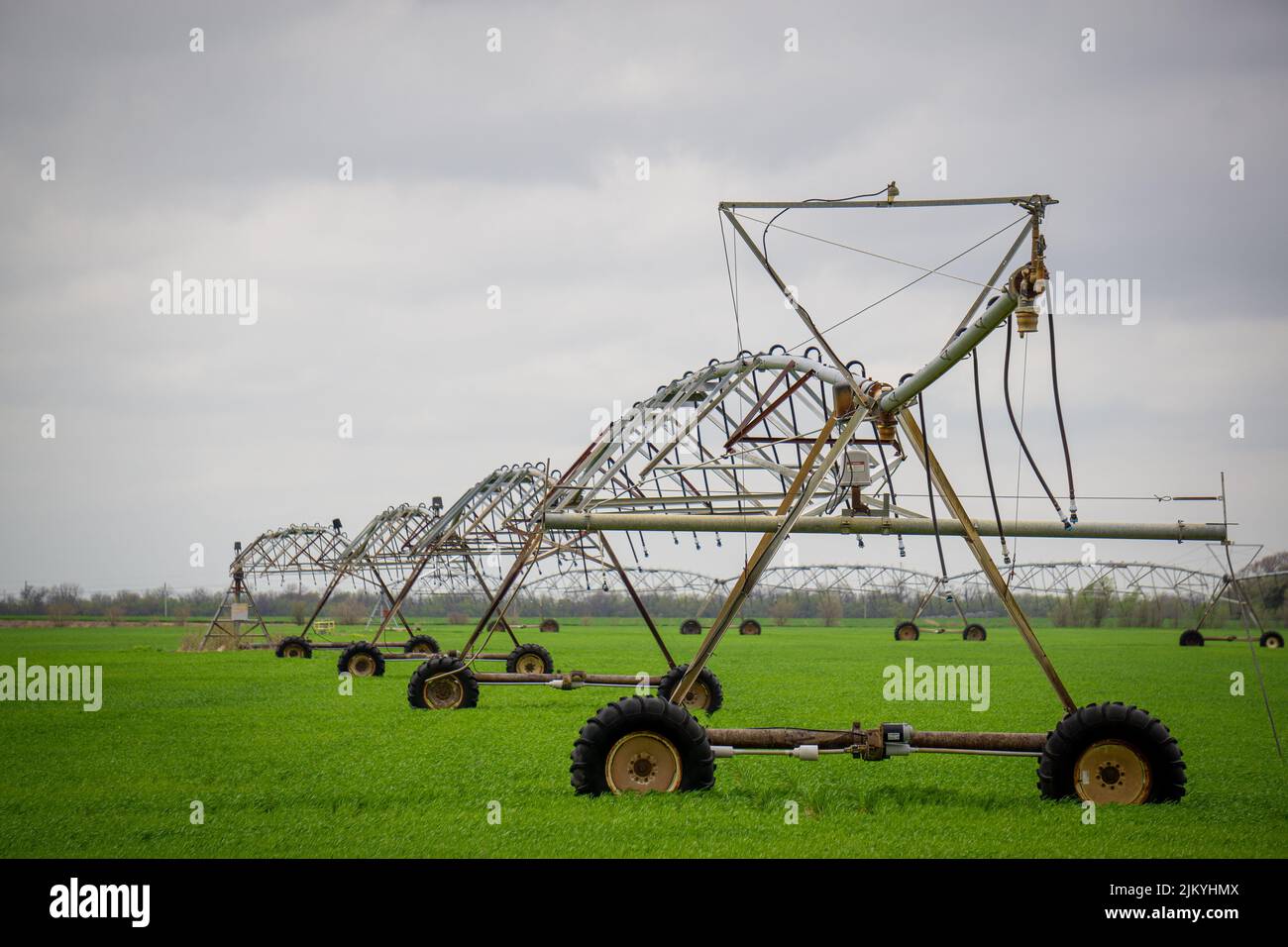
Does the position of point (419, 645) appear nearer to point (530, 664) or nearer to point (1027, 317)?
point (530, 664)

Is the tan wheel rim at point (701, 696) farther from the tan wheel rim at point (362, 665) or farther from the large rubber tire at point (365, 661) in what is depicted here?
the tan wheel rim at point (362, 665)

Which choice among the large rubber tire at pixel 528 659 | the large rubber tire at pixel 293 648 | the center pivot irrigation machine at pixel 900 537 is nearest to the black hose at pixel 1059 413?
the center pivot irrigation machine at pixel 900 537

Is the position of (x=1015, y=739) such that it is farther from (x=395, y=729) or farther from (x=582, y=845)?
(x=395, y=729)

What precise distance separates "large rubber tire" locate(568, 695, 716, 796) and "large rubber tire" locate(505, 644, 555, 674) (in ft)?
50.8

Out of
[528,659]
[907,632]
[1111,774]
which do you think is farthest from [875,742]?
[907,632]

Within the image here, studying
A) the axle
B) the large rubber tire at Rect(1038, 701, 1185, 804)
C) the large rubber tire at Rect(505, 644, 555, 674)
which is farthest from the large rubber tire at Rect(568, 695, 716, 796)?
the large rubber tire at Rect(505, 644, 555, 674)

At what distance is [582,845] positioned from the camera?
8328 millimetres

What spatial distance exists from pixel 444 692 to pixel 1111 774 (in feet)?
40.2

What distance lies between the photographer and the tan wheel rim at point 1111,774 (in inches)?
384

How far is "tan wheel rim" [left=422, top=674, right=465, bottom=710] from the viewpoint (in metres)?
19.2

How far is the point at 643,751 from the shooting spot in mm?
10094

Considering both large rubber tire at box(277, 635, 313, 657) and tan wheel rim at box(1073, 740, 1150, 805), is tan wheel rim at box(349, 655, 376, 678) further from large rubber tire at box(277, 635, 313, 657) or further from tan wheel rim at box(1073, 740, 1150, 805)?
tan wheel rim at box(1073, 740, 1150, 805)

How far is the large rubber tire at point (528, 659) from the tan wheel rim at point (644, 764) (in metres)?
15.5
